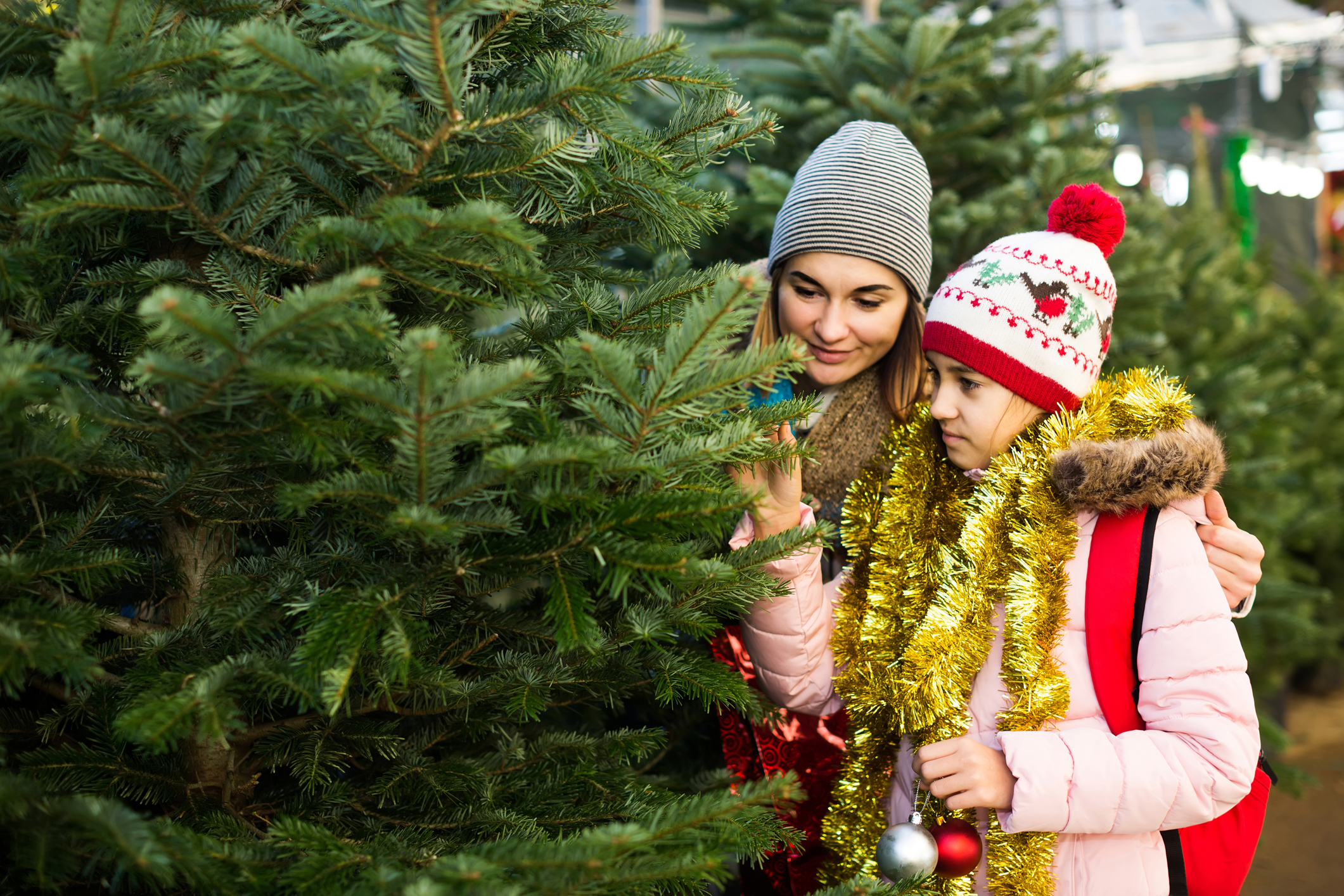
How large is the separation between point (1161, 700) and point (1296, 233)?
11871 millimetres

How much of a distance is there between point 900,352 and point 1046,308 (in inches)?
21.5

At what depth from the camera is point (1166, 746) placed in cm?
149

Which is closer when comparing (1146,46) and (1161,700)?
(1161,700)

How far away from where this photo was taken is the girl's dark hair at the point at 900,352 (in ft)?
7.46

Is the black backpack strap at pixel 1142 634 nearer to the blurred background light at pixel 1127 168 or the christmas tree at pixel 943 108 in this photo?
the christmas tree at pixel 943 108

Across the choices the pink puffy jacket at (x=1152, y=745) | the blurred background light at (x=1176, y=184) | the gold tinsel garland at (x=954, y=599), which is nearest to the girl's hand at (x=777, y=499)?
the pink puffy jacket at (x=1152, y=745)

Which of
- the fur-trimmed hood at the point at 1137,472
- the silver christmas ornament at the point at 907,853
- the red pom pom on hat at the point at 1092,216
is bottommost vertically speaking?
the silver christmas ornament at the point at 907,853

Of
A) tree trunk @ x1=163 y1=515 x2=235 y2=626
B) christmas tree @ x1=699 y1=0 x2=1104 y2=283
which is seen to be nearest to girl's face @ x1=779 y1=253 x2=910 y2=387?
christmas tree @ x1=699 y1=0 x2=1104 y2=283

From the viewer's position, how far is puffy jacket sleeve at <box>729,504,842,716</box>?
1.84 m

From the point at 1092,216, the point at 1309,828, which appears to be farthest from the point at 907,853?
the point at 1309,828

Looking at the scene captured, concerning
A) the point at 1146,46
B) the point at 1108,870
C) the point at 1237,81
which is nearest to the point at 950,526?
the point at 1108,870

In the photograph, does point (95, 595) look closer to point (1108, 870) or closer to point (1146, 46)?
point (1108, 870)

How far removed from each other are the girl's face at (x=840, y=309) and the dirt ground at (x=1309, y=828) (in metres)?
3.36

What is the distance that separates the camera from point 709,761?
237 centimetres
